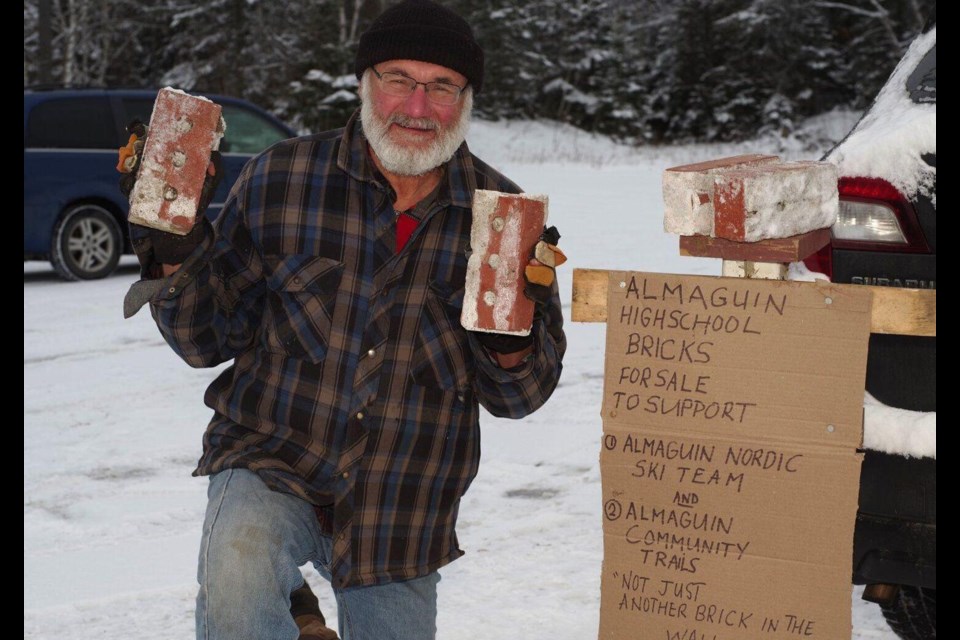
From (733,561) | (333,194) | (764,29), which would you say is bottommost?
(733,561)

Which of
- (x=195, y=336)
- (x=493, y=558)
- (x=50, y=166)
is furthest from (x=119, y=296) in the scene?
(x=195, y=336)

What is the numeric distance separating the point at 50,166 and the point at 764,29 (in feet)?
87.6

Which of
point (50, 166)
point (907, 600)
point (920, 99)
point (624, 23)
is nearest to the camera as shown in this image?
point (920, 99)

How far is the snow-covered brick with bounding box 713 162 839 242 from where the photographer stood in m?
2.37

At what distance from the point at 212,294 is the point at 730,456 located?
1.30 meters

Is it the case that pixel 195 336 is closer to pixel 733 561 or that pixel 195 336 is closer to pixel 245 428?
pixel 245 428

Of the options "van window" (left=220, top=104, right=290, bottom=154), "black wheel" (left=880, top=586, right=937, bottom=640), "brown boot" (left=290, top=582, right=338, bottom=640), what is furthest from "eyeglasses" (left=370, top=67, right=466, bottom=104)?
"van window" (left=220, top=104, right=290, bottom=154)

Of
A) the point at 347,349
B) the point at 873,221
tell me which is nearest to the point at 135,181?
the point at 347,349

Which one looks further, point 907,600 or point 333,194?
point 907,600

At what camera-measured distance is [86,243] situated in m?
11.2

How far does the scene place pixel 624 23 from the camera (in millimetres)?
37406

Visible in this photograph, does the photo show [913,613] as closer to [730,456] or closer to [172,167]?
[730,456]

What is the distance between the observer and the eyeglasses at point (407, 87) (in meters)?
3.05

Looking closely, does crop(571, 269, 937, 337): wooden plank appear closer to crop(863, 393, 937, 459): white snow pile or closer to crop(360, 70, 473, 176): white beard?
crop(863, 393, 937, 459): white snow pile
